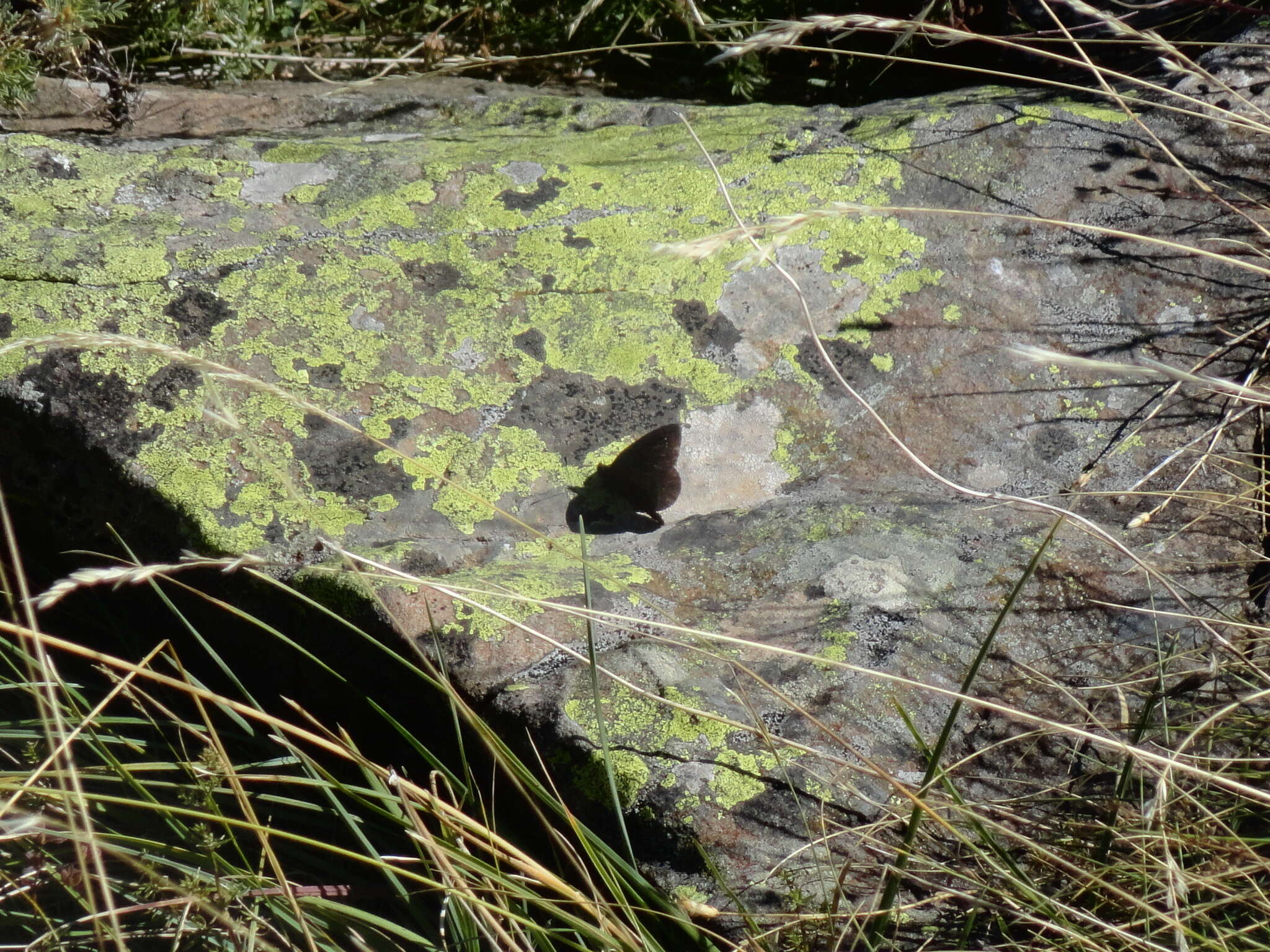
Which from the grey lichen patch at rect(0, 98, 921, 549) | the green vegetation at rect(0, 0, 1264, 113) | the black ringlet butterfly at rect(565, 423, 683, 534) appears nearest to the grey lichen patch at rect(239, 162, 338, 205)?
the grey lichen patch at rect(0, 98, 921, 549)

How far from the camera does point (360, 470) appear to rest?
2756 mm

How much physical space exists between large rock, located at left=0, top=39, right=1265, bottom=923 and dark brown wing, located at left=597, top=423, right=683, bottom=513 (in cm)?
10

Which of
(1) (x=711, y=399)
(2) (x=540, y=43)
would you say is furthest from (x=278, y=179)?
(2) (x=540, y=43)

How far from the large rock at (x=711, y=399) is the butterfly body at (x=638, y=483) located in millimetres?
Result: 72

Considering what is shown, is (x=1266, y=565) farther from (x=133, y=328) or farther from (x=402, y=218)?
(x=133, y=328)

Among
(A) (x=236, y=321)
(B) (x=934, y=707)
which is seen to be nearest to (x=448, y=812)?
(B) (x=934, y=707)

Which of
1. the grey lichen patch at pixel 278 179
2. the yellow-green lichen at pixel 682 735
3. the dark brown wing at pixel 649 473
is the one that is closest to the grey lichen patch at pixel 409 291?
the grey lichen patch at pixel 278 179

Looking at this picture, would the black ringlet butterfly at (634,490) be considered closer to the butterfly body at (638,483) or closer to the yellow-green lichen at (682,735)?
the butterfly body at (638,483)

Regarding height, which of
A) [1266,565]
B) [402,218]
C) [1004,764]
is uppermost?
[402,218]

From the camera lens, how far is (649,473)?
2801 millimetres

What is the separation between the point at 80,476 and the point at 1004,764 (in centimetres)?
260

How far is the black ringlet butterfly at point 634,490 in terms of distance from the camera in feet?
9.19

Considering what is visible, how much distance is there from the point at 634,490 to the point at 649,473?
0.08 m

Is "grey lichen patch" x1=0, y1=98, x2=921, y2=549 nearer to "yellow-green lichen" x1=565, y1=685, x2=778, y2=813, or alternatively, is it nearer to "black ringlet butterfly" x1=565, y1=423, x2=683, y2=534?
"black ringlet butterfly" x1=565, y1=423, x2=683, y2=534
